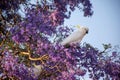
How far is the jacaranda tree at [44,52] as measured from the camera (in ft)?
24.3

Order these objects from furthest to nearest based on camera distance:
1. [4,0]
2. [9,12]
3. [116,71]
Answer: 1. [9,12]
2. [4,0]
3. [116,71]

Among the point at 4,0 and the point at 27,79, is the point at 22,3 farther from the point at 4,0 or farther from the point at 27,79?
the point at 27,79

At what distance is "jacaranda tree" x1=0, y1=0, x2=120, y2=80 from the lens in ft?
24.3

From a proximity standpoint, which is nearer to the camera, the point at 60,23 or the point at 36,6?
the point at 60,23

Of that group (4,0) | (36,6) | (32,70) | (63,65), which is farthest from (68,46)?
(4,0)

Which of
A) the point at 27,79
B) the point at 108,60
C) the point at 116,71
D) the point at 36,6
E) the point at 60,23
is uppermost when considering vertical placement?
the point at 36,6

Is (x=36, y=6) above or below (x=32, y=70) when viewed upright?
above

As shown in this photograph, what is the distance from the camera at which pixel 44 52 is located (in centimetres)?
768

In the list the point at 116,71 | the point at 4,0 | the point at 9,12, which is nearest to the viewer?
the point at 116,71

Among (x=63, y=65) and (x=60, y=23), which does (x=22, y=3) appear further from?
(x=63, y=65)

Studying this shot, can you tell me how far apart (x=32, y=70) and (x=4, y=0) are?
326 cm

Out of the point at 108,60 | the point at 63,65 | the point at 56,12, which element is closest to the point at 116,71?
the point at 108,60

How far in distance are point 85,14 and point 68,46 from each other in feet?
10.5

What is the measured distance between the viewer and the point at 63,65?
771cm
